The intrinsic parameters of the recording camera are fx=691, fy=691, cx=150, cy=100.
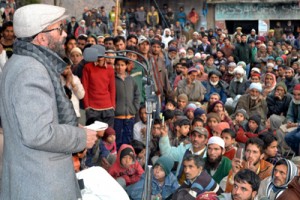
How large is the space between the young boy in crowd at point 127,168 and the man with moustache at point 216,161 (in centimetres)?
68

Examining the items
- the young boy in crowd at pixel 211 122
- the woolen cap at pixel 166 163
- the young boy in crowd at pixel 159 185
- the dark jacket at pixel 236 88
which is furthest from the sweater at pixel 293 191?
the dark jacket at pixel 236 88

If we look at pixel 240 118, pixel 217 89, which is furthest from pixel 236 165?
pixel 217 89

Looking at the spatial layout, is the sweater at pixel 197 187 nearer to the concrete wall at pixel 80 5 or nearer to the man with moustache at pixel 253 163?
the man with moustache at pixel 253 163

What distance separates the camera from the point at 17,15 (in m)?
3.16

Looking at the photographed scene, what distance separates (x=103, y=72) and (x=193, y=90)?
2.87 metres

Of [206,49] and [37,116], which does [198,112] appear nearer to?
[37,116]

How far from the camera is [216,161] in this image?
6.79 m

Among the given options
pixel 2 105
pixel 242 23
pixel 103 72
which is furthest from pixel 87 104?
pixel 242 23

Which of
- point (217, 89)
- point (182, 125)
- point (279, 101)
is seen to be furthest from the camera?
point (217, 89)

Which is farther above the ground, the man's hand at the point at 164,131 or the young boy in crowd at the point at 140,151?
the man's hand at the point at 164,131

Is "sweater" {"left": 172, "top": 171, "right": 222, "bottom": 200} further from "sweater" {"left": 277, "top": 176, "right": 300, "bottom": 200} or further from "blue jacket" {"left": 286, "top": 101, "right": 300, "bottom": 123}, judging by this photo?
"blue jacket" {"left": 286, "top": 101, "right": 300, "bottom": 123}

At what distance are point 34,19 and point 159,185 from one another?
140 inches

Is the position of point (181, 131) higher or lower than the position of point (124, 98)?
lower

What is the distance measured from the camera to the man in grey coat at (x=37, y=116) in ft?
9.81
